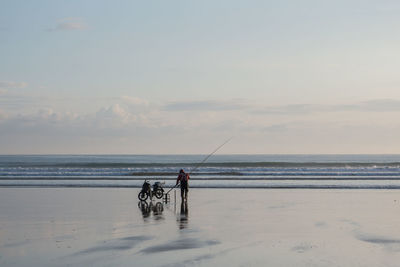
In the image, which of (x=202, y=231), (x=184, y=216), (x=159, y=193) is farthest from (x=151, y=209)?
(x=202, y=231)

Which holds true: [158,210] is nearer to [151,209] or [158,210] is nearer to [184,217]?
[151,209]

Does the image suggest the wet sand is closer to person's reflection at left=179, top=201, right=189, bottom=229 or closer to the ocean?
person's reflection at left=179, top=201, right=189, bottom=229

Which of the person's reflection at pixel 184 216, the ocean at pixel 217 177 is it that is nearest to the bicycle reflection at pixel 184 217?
the person's reflection at pixel 184 216

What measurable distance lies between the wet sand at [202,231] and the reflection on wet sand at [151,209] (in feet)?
0.13

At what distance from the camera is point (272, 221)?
52.5ft

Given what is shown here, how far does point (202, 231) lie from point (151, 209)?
5.99 m

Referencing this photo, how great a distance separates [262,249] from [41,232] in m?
6.30

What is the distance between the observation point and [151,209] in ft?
65.0

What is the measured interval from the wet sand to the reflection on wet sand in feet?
0.13

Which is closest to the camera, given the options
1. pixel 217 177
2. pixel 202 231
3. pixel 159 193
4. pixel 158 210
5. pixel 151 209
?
pixel 202 231

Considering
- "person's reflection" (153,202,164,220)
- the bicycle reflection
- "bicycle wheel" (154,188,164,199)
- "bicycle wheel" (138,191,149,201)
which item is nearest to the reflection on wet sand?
"person's reflection" (153,202,164,220)

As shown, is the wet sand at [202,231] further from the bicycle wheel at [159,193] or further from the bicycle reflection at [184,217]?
the bicycle wheel at [159,193]

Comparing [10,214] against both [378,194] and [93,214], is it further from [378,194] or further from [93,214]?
[378,194]

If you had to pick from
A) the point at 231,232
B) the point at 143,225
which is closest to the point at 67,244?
the point at 143,225
